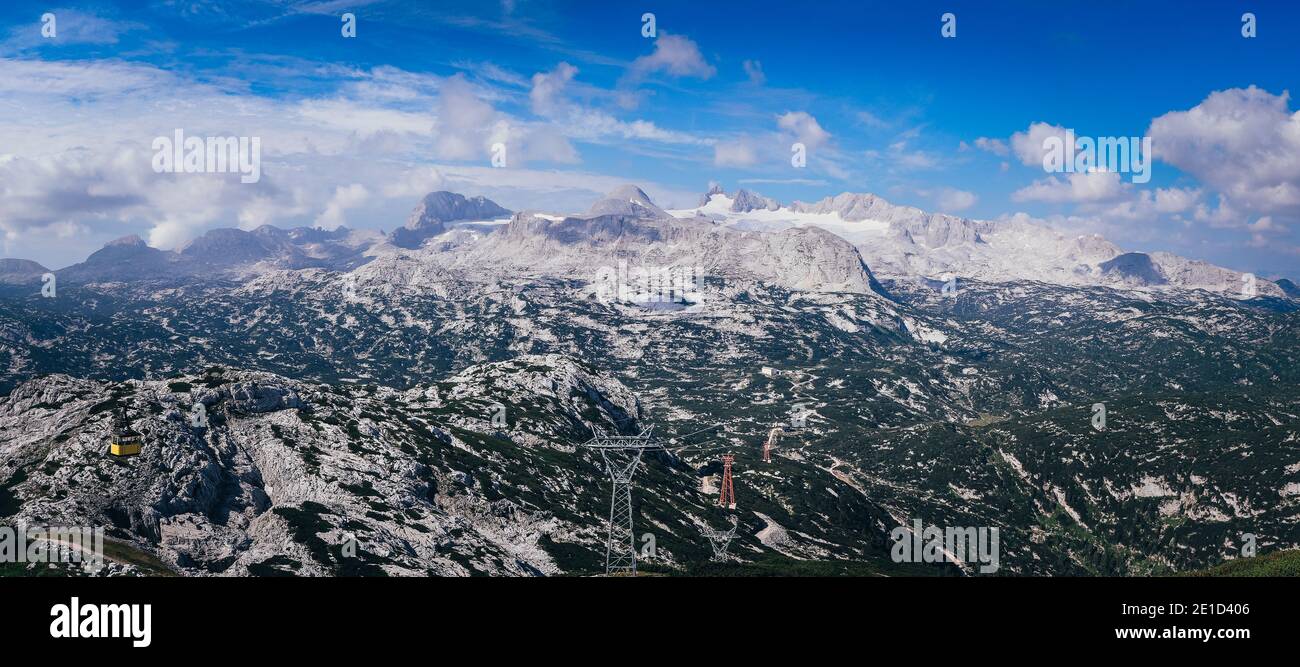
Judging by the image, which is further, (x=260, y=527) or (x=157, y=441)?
(x=157, y=441)
